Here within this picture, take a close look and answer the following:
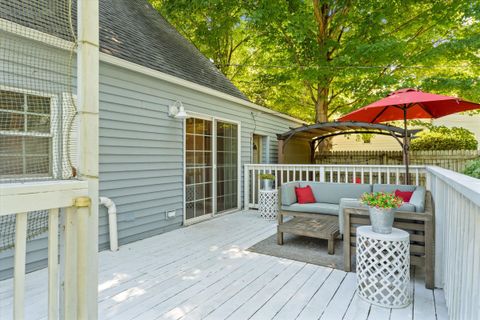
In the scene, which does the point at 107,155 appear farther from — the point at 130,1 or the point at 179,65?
the point at 130,1

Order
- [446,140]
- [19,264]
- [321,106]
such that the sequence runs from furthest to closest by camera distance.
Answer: [446,140], [321,106], [19,264]

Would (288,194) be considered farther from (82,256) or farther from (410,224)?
(82,256)

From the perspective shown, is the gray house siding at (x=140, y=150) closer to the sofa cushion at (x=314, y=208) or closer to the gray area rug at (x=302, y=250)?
the gray area rug at (x=302, y=250)

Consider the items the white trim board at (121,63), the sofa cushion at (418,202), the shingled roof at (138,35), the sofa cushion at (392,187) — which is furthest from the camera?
the sofa cushion at (392,187)

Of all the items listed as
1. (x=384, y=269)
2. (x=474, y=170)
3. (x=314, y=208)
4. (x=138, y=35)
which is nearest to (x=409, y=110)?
(x=474, y=170)

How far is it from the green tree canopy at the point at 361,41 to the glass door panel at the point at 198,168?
4.13 meters

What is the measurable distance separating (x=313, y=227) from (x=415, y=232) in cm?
133

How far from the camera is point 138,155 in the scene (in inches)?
175

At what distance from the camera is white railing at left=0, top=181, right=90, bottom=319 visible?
101cm

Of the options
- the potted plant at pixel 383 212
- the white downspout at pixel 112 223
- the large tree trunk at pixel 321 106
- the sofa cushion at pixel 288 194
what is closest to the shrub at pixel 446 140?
the large tree trunk at pixel 321 106

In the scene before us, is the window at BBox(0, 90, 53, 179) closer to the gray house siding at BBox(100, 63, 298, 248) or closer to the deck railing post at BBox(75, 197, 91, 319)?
the gray house siding at BBox(100, 63, 298, 248)

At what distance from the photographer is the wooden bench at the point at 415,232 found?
2789mm

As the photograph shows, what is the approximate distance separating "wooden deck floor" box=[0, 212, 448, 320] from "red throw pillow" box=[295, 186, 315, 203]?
62.5 inches

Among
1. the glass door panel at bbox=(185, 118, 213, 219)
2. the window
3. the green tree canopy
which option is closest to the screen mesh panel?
the window
